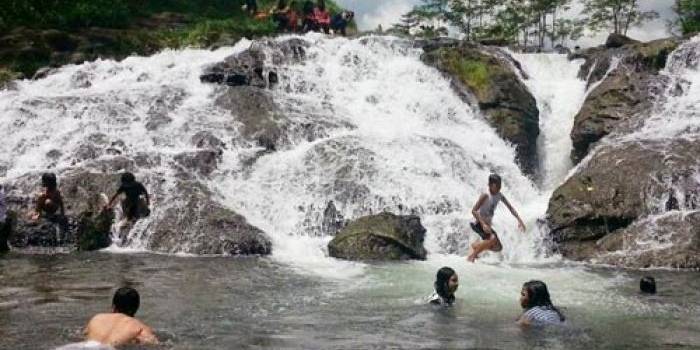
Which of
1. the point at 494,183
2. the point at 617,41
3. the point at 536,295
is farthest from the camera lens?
the point at 617,41

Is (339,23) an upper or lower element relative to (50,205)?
upper

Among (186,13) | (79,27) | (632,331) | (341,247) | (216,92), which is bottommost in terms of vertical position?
(632,331)

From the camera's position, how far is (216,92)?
22.2 m

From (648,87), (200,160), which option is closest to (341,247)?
(200,160)

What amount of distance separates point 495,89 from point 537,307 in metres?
16.0

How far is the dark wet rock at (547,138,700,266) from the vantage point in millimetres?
15789

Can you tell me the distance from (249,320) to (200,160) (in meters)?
10.1

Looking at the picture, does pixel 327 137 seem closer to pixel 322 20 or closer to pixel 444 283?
pixel 444 283

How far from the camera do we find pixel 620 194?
16281mm

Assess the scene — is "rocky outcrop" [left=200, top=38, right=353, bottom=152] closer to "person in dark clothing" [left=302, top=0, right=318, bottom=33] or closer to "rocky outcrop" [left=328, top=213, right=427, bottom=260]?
"person in dark clothing" [left=302, top=0, right=318, bottom=33]

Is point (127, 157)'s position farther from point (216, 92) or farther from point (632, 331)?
point (632, 331)

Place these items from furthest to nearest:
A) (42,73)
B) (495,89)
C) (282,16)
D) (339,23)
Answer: (282,16) → (339,23) → (42,73) → (495,89)

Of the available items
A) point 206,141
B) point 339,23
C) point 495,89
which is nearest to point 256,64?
point 206,141

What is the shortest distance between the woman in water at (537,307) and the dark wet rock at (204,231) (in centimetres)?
753
